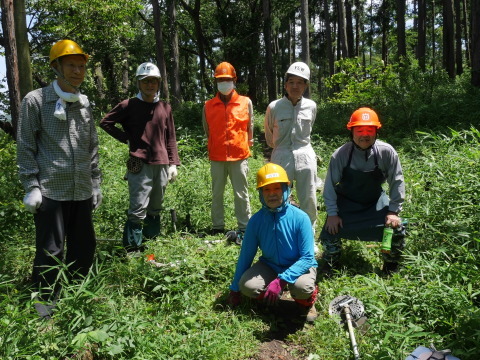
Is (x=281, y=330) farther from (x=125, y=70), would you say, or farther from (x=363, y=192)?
(x=125, y=70)

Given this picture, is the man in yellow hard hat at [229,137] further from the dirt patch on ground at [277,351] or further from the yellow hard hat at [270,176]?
the dirt patch on ground at [277,351]

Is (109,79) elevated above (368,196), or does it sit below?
above

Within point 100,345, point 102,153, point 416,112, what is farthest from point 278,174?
point 416,112

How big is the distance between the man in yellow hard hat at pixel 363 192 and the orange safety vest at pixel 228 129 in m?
1.28

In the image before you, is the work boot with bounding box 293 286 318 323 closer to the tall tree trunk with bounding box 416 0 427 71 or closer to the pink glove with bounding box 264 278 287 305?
the pink glove with bounding box 264 278 287 305

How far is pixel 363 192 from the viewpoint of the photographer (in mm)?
4180

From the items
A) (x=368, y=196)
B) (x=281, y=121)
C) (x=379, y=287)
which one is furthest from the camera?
(x=281, y=121)

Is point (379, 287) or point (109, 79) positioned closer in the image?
point (379, 287)

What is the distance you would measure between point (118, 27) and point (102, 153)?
617 cm

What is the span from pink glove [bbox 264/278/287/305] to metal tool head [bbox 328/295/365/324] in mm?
433

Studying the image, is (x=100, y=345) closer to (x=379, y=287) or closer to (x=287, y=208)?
(x=287, y=208)

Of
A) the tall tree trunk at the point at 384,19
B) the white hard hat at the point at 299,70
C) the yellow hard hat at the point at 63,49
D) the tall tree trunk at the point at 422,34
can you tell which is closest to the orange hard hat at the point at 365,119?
the white hard hat at the point at 299,70

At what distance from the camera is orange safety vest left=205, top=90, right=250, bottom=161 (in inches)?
196

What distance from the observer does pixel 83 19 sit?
12227 millimetres
